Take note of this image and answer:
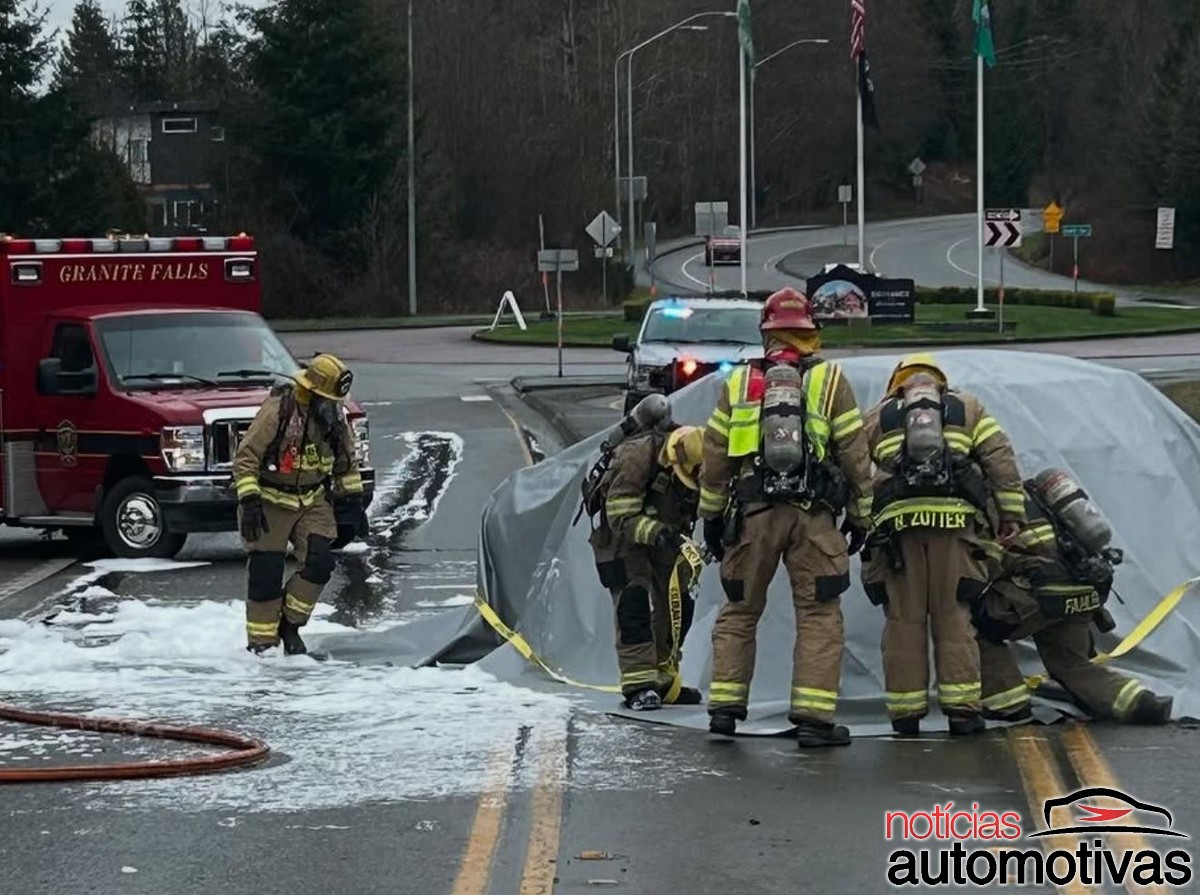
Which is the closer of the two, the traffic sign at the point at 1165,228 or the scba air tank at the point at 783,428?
the scba air tank at the point at 783,428

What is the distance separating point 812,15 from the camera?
3686 inches

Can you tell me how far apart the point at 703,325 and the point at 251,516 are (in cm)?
1569

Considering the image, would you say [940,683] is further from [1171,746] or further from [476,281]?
[476,281]

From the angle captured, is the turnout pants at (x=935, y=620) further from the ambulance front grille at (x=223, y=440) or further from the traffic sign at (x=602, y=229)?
the traffic sign at (x=602, y=229)

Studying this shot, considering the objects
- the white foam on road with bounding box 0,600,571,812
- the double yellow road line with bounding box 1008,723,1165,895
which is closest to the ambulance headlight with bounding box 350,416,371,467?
the white foam on road with bounding box 0,600,571,812

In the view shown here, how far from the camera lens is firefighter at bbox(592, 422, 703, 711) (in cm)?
880

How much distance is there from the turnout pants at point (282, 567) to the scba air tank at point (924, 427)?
12.5 feet

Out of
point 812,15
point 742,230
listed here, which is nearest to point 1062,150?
point 812,15

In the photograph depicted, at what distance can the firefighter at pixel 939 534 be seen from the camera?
7.97m

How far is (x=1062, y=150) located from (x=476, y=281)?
48.4 meters

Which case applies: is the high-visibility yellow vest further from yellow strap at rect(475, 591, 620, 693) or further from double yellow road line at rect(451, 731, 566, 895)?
yellow strap at rect(475, 591, 620, 693)

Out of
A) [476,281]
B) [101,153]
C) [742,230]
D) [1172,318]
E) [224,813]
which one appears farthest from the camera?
[476,281]

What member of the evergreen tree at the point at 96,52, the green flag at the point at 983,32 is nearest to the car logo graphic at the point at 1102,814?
the green flag at the point at 983,32

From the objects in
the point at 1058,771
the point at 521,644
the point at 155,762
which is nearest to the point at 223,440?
the point at 521,644
